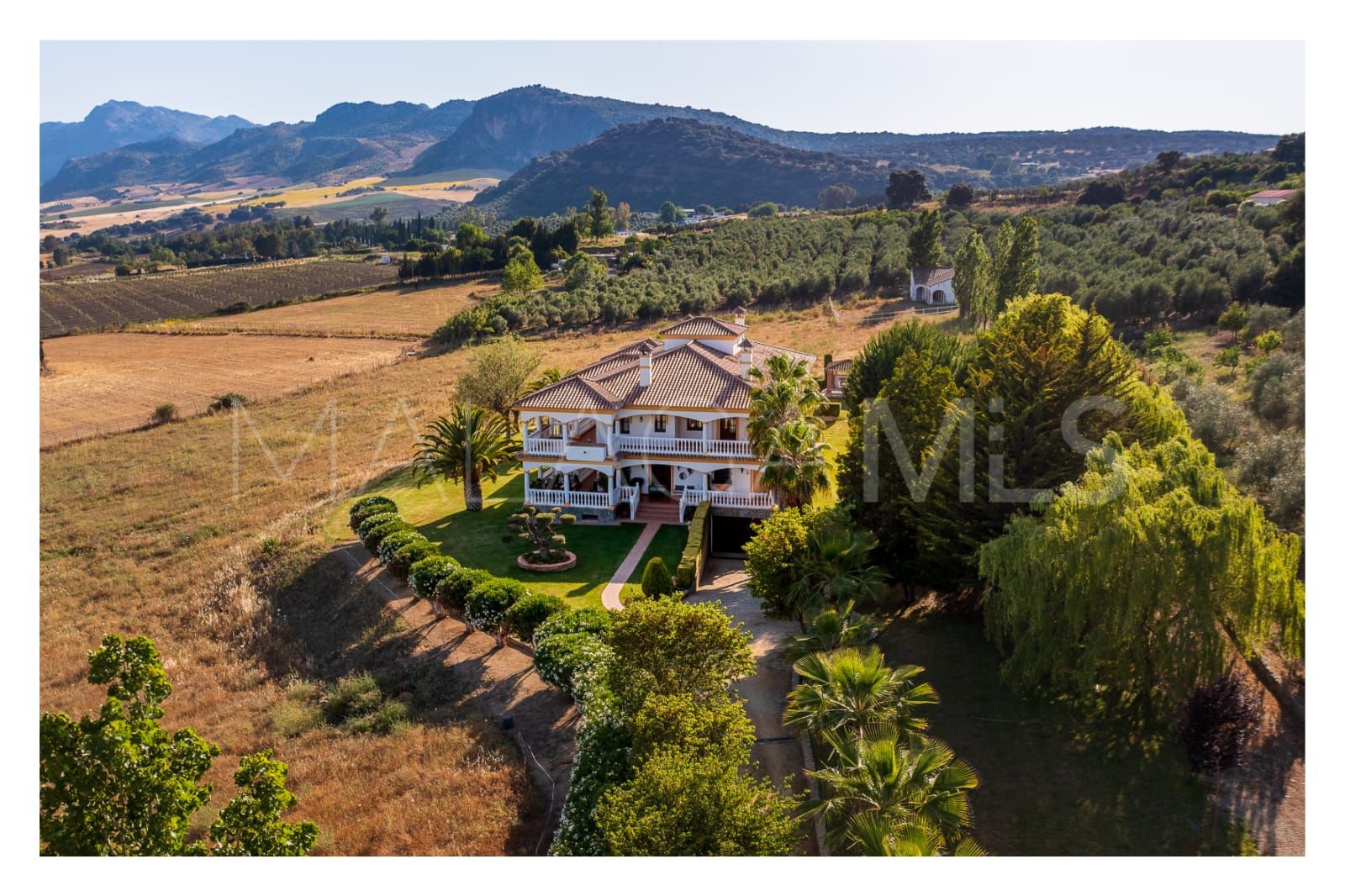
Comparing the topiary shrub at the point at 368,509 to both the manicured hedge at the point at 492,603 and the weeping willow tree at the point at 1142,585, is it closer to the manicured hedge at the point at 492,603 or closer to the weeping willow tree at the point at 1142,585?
the manicured hedge at the point at 492,603

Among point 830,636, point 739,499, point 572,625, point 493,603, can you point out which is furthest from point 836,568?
point 493,603

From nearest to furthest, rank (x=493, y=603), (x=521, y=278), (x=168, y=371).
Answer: (x=493, y=603), (x=168, y=371), (x=521, y=278)

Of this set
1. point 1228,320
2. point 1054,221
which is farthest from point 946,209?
point 1228,320

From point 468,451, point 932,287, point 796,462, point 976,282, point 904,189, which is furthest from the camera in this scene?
point 904,189

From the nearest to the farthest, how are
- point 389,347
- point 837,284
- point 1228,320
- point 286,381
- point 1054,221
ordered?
point 1228,320 < point 286,381 < point 389,347 < point 837,284 < point 1054,221

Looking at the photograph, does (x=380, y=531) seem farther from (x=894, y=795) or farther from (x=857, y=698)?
(x=894, y=795)

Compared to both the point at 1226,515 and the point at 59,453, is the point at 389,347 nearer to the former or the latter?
the point at 59,453

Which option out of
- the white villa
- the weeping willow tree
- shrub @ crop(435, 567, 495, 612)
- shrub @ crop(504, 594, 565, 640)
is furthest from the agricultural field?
the weeping willow tree
